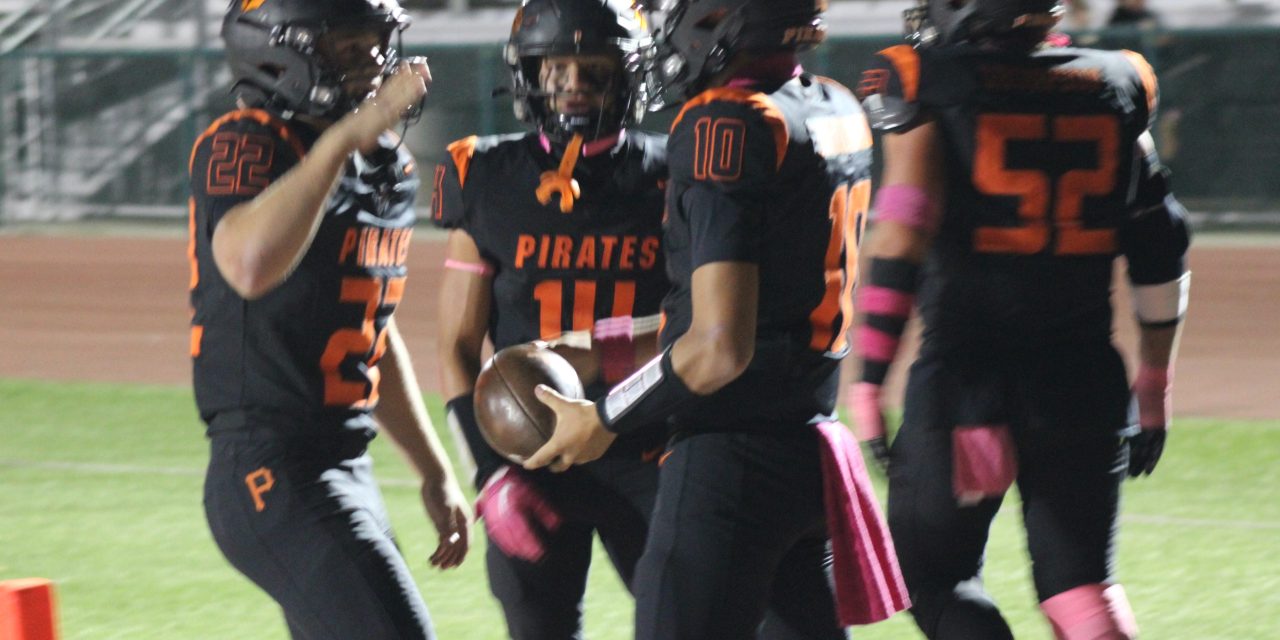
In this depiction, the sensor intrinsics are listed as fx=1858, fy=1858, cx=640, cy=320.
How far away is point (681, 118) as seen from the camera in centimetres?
358

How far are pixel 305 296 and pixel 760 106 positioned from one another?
103 centimetres

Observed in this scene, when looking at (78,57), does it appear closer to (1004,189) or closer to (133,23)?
(133,23)

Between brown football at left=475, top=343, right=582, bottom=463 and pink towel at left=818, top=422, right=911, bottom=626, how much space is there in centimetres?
62

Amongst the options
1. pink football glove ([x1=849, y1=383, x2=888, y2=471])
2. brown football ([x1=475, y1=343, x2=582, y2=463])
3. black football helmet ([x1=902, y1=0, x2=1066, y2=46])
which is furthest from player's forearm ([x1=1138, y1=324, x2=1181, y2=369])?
brown football ([x1=475, y1=343, x2=582, y2=463])

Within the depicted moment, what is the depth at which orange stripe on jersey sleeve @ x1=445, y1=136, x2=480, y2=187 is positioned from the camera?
4484mm

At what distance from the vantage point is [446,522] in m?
4.39

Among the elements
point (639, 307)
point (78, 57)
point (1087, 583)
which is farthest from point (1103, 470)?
point (78, 57)

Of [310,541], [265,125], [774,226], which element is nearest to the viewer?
[774,226]

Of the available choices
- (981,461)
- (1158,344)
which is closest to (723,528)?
(981,461)

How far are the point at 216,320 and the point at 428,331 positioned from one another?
10.4 meters

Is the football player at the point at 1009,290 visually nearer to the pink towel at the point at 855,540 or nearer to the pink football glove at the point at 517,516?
the pink towel at the point at 855,540

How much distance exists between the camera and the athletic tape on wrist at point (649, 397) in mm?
3537

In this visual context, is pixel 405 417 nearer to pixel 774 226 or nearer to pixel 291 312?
pixel 291 312

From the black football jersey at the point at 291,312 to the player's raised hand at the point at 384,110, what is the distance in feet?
0.86
